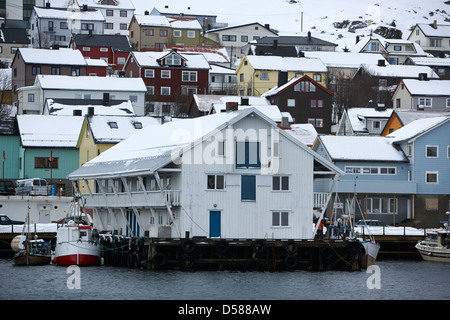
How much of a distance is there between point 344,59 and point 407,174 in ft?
209

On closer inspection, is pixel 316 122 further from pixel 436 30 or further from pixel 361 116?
pixel 436 30

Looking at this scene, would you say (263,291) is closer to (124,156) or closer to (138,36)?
(124,156)

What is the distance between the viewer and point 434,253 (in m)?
64.0

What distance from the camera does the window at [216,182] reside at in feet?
179

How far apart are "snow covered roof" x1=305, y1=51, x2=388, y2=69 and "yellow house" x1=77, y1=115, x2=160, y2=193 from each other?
57.2m

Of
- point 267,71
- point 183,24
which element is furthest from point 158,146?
point 183,24

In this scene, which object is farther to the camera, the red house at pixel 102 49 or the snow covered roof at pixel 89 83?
the red house at pixel 102 49

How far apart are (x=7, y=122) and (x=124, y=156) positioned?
107 ft

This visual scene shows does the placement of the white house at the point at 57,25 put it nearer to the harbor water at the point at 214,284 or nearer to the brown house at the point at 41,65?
the brown house at the point at 41,65

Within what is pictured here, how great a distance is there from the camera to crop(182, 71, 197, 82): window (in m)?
126

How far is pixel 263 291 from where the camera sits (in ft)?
149

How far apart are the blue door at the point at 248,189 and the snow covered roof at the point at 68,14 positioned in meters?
108

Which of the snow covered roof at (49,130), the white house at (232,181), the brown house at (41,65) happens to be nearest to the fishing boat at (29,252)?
the white house at (232,181)
